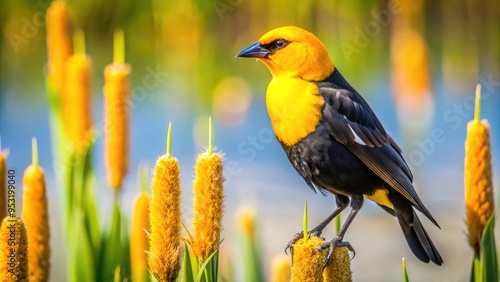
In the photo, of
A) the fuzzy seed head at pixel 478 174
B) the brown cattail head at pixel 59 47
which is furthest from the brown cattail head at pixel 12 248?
the fuzzy seed head at pixel 478 174

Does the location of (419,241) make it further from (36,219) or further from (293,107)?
(36,219)

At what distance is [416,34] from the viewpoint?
9.84 ft

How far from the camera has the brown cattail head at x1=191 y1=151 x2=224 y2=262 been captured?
1.11 meters

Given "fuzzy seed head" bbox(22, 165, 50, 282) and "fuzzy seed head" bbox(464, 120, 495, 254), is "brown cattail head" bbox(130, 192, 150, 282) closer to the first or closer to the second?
"fuzzy seed head" bbox(22, 165, 50, 282)

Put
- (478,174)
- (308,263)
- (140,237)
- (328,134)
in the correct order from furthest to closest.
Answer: (328,134) → (140,237) → (478,174) → (308,263)

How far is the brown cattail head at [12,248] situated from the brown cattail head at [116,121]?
359 millimetres

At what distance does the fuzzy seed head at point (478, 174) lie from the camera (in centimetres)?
129

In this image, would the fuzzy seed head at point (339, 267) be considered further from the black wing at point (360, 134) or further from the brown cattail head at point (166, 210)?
the black wing at point (360, 134)

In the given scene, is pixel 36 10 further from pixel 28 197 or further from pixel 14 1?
pixel 28 197

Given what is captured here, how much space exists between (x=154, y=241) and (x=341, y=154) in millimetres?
533

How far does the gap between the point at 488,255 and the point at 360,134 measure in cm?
38

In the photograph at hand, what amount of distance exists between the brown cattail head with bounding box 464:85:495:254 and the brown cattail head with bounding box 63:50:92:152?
2.30ft

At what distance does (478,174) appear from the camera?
1.29 m

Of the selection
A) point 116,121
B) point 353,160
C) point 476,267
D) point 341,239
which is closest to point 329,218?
point 353,160
